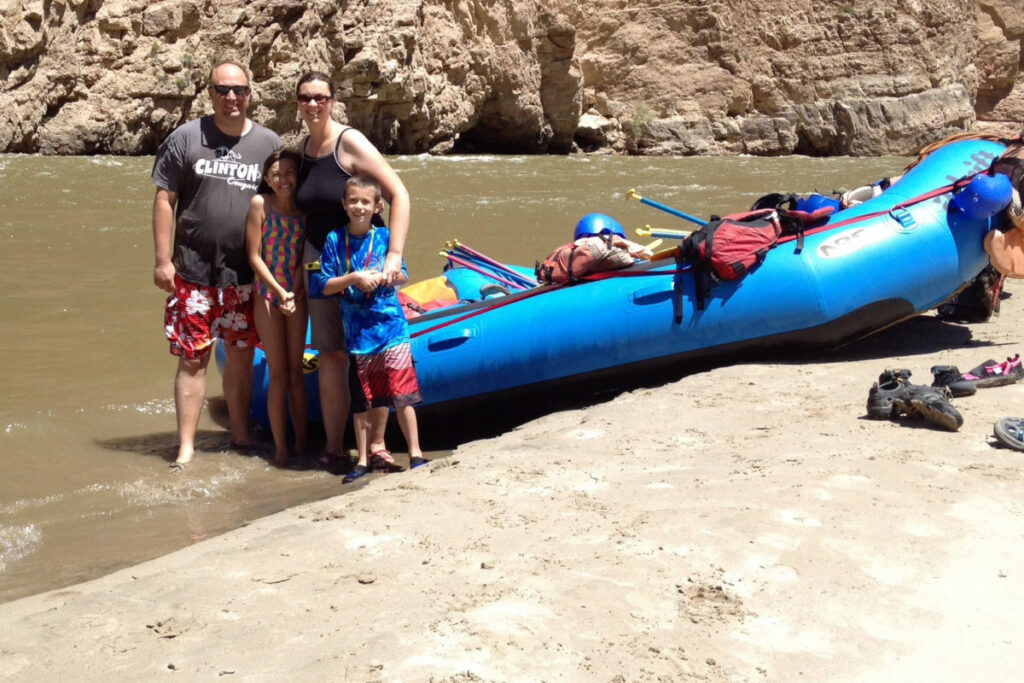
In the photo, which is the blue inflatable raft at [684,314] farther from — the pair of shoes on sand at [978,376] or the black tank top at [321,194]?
the black tank top at [321,194]

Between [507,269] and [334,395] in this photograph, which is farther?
[507,269]

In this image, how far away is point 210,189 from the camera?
4375mm

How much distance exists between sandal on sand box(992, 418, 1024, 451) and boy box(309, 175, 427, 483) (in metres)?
2.07

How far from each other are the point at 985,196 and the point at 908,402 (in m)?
1.61

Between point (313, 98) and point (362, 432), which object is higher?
point (313, 98)

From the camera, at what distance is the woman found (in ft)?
13.8

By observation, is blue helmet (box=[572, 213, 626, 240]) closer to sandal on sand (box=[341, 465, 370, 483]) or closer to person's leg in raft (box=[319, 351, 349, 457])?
person's leg in raft (box=[319, 351, 349, 457])

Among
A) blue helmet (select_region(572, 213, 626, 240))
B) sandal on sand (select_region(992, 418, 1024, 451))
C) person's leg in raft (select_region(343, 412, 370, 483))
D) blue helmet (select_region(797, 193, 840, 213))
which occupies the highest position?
blue helmet (select_region(797, 193, 840, 213))

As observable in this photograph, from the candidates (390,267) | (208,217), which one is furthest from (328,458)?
(208,217)

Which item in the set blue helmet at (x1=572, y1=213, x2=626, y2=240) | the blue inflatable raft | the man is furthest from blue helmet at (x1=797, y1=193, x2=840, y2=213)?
the man

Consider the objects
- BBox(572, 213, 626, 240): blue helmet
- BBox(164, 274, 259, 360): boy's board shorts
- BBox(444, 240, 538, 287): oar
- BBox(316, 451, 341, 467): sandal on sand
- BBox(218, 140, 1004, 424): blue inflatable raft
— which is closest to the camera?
BBox(164, 274, 259, 360): boy's board shorts

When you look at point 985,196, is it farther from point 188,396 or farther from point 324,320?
point 188,396

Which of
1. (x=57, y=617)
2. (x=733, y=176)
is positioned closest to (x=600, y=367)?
(x=57, y=617)

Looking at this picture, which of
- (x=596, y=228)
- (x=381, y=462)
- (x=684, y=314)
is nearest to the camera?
(x=381, y=462)
